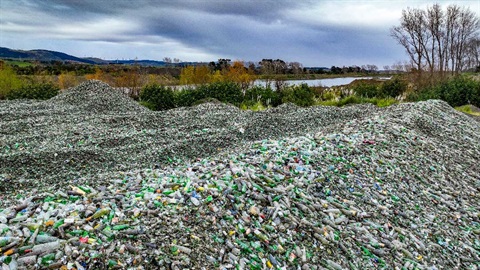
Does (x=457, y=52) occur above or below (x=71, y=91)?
above

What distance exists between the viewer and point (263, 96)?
12.5 meters

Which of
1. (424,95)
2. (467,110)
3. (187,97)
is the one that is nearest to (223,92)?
(187,97)

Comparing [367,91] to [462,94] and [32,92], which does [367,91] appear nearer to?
[462,94]

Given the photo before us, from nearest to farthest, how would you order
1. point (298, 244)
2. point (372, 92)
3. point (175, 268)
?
point (175, 268)
point (298, 244)
point (372, 92)

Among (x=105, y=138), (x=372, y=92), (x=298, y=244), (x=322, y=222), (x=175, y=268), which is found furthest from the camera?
(x=372, y=92)

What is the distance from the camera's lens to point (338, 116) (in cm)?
856

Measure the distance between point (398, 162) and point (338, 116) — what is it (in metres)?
4.27

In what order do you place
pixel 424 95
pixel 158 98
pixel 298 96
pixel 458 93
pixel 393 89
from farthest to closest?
pixel 393 89, pixel 424 95, pixel 298 96, pixel 458 93, pixel 158 98

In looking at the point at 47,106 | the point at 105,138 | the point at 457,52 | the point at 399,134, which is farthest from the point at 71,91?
the point at 457,52

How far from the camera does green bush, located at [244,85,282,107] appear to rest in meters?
12.3

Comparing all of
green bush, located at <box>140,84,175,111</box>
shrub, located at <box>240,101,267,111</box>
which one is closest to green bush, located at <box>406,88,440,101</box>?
shrub, located at <box>240,101,267,111</box>

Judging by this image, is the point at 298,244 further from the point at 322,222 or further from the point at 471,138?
the point at 471,138

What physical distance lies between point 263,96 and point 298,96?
47.3 inches

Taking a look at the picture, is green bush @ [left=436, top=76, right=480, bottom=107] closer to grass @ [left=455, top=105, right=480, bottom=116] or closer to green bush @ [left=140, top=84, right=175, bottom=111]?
grass @ [left=455, top=105, right=480, bottom=116]
